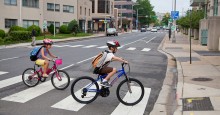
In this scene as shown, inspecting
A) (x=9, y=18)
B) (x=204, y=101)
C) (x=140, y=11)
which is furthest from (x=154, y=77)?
(x=140, y=11)

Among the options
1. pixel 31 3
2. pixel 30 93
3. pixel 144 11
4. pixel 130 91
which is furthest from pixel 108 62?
pixel 144 11

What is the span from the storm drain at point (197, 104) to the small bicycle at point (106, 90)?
121cm

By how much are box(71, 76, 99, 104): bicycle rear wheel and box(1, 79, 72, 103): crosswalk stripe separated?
134 centimetres

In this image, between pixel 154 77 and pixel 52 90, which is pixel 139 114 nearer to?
pixel 52 90

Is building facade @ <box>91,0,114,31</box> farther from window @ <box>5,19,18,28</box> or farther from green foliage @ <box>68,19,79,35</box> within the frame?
window @ <box>5,19,18,28</box>

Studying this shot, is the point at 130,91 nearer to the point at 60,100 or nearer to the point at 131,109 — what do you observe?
the point at 131,109

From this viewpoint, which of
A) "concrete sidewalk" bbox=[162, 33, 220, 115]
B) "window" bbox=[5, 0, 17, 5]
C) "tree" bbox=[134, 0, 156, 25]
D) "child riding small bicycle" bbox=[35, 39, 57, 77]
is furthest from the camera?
"tree" bbox=[134, 0, 156, 25]

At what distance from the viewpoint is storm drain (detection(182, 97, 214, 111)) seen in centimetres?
817

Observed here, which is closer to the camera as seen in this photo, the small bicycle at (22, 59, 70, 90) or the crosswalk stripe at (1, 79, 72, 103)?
the crosswalk stripe at (1, 79, 72, 103)

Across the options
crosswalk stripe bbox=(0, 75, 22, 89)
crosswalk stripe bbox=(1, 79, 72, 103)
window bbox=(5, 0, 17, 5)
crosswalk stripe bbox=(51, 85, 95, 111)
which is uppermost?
window bbox=(5, 0, 17, 5)

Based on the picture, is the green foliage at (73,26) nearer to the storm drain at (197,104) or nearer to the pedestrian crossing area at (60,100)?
the pedestrian crossing area at (60,100)

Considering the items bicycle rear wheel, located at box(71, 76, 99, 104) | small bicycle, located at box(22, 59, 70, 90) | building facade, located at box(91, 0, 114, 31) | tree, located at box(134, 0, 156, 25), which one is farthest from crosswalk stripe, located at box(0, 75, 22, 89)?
tree, located at box(134, 0, 156, 25)

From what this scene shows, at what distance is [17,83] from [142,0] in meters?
153

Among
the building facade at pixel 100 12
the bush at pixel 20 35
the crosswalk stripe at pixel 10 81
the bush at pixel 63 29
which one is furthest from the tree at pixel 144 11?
the crosswalk stripe at pixel 10 81
